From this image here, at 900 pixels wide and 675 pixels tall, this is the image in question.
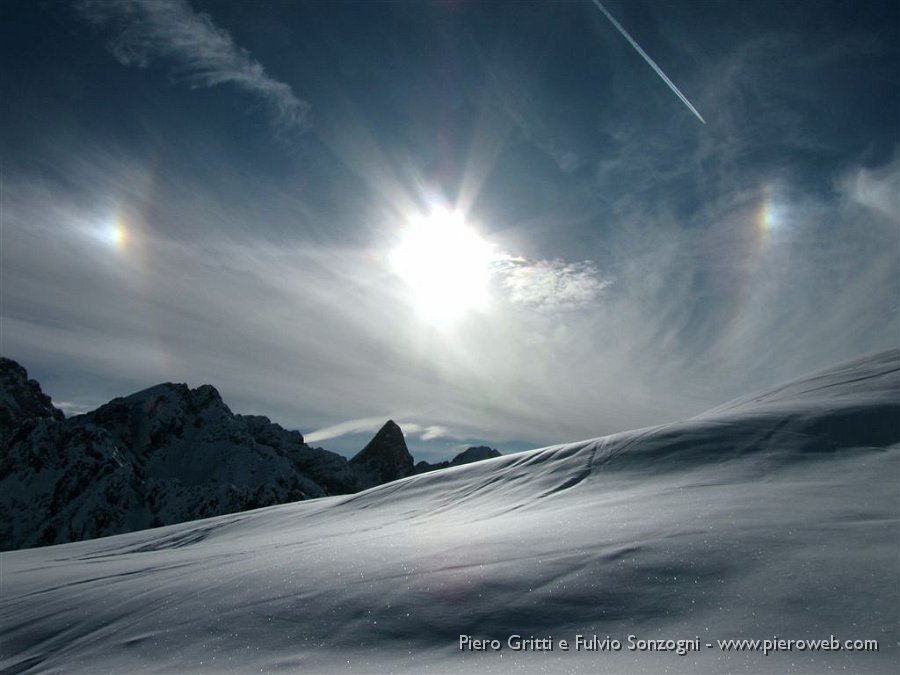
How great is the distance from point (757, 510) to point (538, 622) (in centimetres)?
326

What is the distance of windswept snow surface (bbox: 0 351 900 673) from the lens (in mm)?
3816

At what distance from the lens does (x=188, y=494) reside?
19600 cm

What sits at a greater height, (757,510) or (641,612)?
(757,510)

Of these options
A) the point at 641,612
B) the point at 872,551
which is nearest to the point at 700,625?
the point at 641,612

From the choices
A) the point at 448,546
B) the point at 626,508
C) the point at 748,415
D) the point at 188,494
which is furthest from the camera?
the point at 188,494

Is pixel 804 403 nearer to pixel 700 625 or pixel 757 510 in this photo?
pixel 757 510

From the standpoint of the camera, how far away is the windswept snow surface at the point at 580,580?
150 inches

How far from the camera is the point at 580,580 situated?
4785 millimetres

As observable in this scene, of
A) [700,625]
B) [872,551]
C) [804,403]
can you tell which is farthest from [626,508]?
[804,403]

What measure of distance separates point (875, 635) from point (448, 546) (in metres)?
4.40

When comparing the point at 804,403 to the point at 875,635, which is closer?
the point at 875,635

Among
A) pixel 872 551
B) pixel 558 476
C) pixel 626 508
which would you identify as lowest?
pixel 872 551

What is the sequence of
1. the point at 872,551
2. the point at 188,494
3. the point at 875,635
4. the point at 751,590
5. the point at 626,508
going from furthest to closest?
the point at 188,494 < the point at 626,508 < the point at 872,551 < the point at 751,590 < the point at 875,635

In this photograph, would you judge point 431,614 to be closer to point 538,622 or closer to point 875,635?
point 538,622
